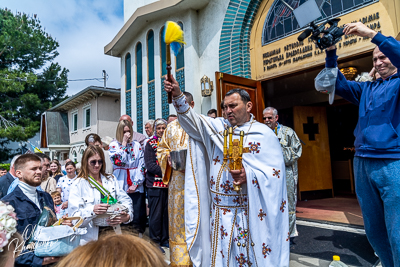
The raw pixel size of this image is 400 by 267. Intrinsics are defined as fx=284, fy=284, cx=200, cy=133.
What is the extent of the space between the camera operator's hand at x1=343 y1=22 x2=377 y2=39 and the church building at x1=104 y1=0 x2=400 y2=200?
11.1 ft

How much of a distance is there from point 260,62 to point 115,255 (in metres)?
6.47

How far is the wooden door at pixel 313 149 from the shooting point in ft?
26.3

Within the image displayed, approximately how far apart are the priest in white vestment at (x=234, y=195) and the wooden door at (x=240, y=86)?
325cm

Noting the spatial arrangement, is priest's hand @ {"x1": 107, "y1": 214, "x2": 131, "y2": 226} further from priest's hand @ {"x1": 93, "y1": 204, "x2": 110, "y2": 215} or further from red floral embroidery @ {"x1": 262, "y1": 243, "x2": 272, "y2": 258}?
red floral embroidery @ {"x1": 262, "y1": 243, "x2": 272, "y2": 258}

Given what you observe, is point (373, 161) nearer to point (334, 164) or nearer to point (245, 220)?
point (245, 220)

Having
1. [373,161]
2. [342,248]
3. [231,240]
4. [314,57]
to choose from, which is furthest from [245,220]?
[314,57]

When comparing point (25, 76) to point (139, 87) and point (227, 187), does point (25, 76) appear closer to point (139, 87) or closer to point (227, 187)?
point (139, 87)

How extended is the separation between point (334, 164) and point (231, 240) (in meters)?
8.84

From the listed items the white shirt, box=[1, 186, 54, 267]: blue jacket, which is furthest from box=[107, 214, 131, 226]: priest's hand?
the white shirt

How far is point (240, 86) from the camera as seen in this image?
627cm

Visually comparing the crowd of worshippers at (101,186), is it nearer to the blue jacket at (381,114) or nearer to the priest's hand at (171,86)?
the priest's hand at (171,86)

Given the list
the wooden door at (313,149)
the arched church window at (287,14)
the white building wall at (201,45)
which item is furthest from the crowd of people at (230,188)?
the wooden door at (313,149)

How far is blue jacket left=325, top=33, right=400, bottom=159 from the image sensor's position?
1931 mm

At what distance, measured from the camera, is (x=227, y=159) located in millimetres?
2354
